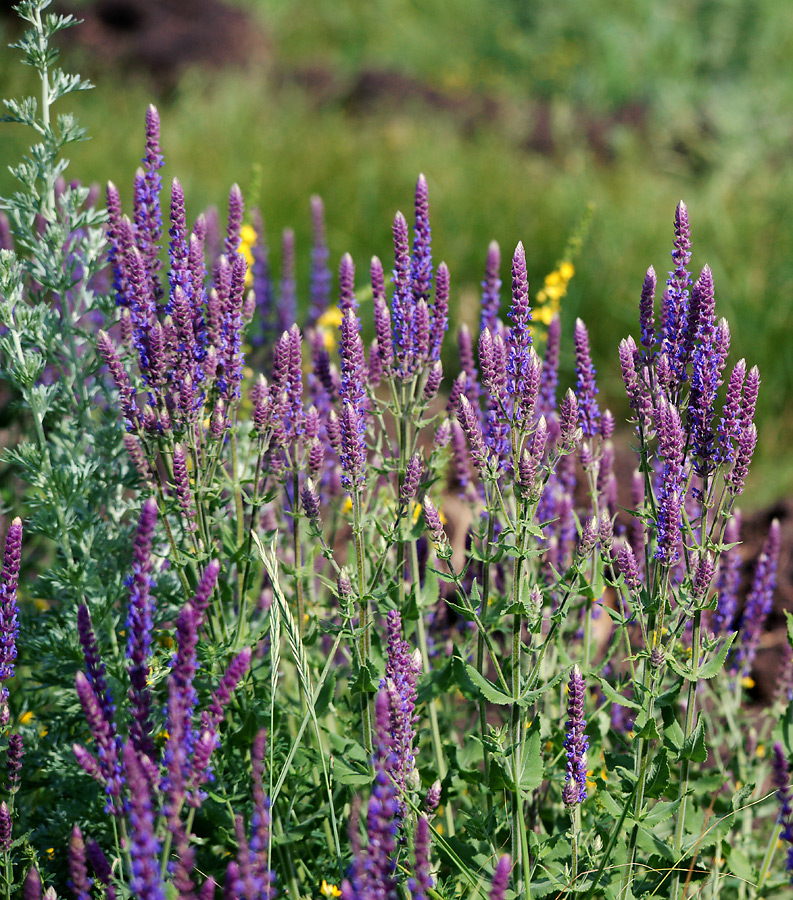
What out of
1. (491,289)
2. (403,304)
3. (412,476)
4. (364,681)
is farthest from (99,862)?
(491,289)

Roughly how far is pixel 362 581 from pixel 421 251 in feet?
3.34

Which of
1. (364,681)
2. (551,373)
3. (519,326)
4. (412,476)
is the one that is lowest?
(364,681)

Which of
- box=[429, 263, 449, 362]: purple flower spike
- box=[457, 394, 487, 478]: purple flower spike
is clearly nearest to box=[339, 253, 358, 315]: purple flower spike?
box=[429, 263, 449, 362]: purple flower spike

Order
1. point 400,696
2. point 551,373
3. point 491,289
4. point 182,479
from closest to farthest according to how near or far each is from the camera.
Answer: point 400,696, point 182,479, point 491,289, point 551,373

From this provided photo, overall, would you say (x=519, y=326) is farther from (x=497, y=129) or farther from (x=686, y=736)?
(x=497, y=129)

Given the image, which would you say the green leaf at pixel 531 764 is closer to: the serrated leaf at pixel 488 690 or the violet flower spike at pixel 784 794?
the serrated leaf at pixel 488 690

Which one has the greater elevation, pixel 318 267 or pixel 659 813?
pixel 318 267

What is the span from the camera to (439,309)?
2.89 m

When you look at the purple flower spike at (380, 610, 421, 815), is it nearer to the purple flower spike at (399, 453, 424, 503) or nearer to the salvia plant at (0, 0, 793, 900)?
the salvia plant at (0, 0, 793, 900)

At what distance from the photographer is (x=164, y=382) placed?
2621mm

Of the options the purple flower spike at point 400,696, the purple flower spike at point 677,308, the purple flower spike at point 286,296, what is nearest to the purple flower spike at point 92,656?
the purple flower spike at point 400,696

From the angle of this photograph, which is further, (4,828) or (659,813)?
(659,813)

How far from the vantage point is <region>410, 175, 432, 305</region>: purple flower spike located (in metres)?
2.79

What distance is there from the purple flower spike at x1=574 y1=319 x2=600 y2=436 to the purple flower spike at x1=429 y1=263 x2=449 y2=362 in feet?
1.32
